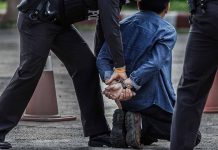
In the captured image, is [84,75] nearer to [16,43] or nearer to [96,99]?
[96,99]

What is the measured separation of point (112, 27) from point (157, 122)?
2.65ft

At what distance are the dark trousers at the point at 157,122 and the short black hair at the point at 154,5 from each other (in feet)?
2.37

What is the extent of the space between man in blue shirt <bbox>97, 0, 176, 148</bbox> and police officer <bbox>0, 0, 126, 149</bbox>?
177mm

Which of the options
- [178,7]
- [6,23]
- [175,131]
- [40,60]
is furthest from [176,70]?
[178,7]

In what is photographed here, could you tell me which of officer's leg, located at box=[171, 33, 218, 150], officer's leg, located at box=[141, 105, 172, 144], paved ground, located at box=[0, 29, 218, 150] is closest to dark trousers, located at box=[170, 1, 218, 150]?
officer's leg, located at box=[171, 33, 218, 150]

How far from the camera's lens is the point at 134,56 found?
5.89m

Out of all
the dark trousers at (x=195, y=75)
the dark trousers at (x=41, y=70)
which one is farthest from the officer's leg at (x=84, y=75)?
the dark trousers at (x=195, y=75)

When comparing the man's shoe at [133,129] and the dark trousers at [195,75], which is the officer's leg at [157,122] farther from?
the dark trousers at [195,75]

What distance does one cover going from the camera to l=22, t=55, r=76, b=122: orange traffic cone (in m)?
7.21

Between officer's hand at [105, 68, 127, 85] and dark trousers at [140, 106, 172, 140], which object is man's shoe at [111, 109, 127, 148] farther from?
officer's hand at [105, 68, 127, 85]

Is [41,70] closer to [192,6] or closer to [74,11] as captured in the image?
[74,11]

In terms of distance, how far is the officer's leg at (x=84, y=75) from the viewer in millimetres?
5945

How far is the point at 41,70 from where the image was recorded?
5.86 meters

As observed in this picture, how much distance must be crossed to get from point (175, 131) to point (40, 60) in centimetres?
139
